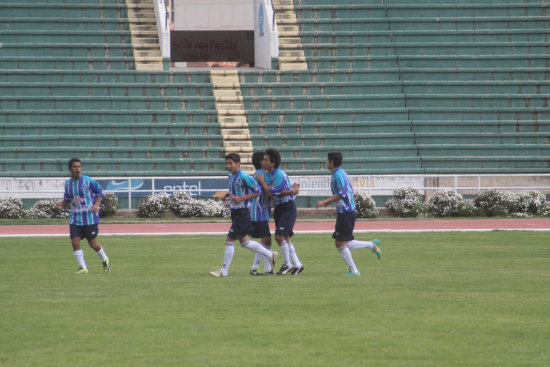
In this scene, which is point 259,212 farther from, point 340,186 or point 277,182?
point 340,186

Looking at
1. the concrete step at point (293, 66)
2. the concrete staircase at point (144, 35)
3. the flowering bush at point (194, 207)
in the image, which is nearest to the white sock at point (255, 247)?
the flowering bush at point (194, 207)

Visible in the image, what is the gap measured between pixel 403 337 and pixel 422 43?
105 ft

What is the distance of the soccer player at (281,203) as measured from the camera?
1355 cm

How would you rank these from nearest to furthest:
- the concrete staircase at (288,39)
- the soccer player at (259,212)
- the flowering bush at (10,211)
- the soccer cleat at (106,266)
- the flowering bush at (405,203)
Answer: the soccer player at (259,212)
the soccer cleat at (106,266)
the flowering bush at (10,211)
the flowering bush at (405,203)
the concrete staircase at (288,39)

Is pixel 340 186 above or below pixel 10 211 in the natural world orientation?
above

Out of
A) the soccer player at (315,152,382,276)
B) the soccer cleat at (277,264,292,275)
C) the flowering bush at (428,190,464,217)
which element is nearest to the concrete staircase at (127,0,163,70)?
the flowering bush at (428,190,464,217)

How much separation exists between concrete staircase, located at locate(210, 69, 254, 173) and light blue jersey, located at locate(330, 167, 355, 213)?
20.6m

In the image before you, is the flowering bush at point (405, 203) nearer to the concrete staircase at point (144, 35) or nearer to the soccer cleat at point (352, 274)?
the concrete staircase at point (144, 35)

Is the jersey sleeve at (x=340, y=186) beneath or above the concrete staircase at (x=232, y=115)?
beneath

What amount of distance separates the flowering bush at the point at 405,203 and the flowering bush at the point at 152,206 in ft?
24.3

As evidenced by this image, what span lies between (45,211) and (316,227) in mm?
9064

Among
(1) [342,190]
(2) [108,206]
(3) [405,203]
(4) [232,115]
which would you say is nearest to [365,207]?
(3) [405,203]

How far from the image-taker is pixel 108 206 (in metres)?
30.0

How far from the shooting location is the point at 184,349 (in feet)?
26.2
